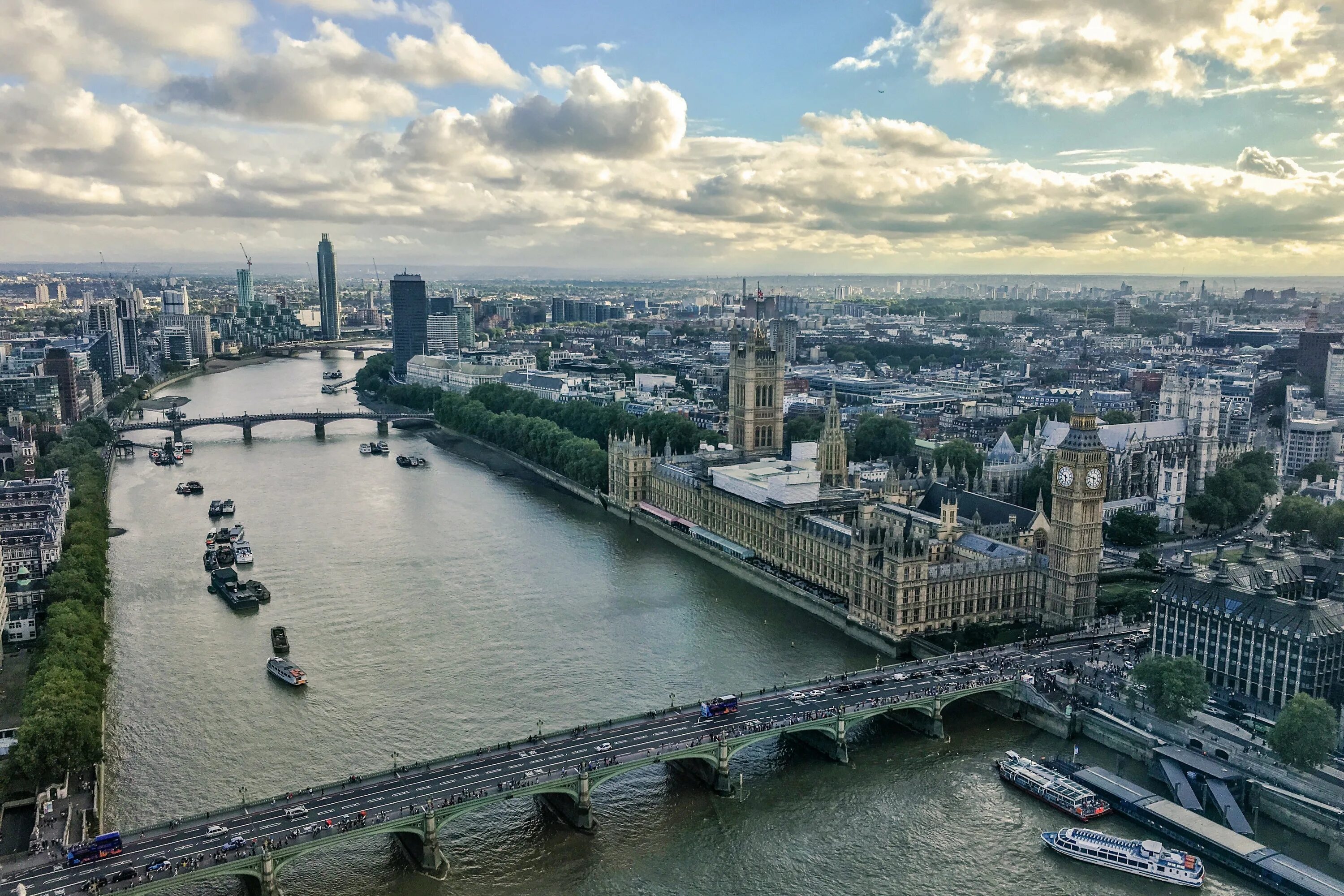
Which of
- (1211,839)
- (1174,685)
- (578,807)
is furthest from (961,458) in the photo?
(578,807)

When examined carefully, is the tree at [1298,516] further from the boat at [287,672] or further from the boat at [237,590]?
the boat at [237,590]

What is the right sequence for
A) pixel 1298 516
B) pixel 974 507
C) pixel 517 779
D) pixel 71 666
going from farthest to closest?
pixel 1298 516, pixel 974 507, pixel 71 666, pixel 517 779

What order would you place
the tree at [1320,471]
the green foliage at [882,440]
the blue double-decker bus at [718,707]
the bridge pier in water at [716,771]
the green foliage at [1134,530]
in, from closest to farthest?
the bridge pier in water at [716,771] → the blue double-decker bus at [718,707] → the green foliage at [1134,530] → the tree at [1320,471] → the green foliage at [882,440]

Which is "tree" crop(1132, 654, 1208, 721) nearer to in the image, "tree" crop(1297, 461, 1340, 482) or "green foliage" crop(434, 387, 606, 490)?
"green foliage" crop(434, 387, 606, 490)

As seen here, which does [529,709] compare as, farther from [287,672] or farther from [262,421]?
[262,421]

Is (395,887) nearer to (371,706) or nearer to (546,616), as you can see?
(371,706)

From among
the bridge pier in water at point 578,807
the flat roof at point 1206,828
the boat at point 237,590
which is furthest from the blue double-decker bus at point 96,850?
the flat roof at point 1206,828
